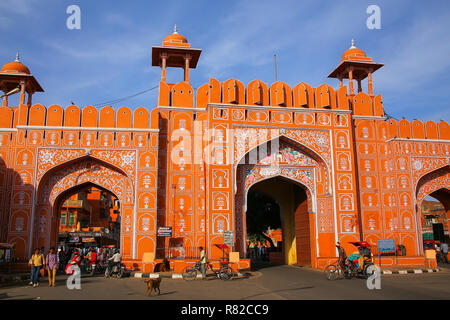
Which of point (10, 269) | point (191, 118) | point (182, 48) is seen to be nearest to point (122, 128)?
point (191, 118)

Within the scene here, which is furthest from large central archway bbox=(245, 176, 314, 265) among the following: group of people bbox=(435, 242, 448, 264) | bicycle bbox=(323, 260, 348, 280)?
group of people bbox=(435, 242, 448, 264)

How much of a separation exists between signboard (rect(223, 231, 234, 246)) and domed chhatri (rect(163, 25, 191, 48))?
9.10 meters

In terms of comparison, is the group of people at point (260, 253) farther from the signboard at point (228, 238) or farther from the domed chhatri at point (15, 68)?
the domed chhatri at point (15, 68)

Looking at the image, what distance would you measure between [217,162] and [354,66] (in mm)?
8888

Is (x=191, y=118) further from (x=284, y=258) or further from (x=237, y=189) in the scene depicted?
(x=284, y=258)

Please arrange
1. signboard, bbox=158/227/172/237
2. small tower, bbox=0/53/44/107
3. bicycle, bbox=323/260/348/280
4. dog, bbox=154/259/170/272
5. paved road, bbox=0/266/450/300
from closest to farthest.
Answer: paved road, bbox=0/266/450/300, bicycle, bbox=323/260/348/280, dog, bbox=154/259/170/272, signboard, bbox=158/227/172/237, small tower, bbox=0/53/44/107

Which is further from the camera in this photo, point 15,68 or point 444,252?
point 444,252

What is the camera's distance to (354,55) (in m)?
21.1

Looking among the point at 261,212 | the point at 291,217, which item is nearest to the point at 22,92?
the point at 291,217

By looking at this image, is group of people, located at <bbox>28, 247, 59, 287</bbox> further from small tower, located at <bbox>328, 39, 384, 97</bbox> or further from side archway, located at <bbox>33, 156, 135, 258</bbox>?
small tower, located at <bbox>328, 39, 384, 97</bbox>

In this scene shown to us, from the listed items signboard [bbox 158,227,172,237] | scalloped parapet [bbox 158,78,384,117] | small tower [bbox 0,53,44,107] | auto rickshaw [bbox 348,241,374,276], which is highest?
small tower [bbox 0,53,44,107]

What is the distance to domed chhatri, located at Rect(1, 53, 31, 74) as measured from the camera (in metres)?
19.1

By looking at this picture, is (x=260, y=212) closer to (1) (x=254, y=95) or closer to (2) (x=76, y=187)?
(1) (x=254, y=95)
